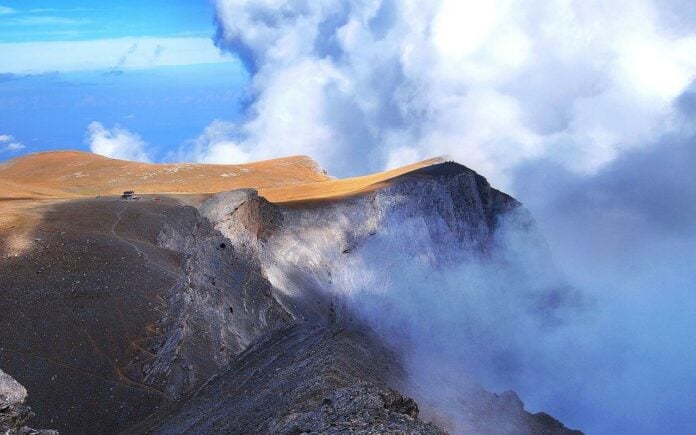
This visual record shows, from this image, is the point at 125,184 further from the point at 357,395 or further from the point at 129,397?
the point at 357,395

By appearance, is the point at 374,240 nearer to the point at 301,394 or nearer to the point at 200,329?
the point at 200,329

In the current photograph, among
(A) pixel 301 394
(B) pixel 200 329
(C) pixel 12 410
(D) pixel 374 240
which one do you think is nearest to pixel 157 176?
(D) pixel 374 240

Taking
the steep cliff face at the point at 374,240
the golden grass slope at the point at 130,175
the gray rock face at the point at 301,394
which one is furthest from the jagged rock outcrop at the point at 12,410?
the golden grass slope at the point at 130,175

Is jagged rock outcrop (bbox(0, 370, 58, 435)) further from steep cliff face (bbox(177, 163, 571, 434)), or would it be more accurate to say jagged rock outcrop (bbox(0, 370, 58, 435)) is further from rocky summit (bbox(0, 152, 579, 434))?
steep cliff face (bbox(177, 163, 571, 434))

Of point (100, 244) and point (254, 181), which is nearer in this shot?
point (100, 244)

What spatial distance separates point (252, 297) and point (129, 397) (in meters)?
10.8

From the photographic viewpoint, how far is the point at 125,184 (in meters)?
78.1

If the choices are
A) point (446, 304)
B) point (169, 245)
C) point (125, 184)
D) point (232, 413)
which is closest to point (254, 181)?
point (125, 184)

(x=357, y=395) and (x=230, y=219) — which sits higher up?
(x=230, y=219)

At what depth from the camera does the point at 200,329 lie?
30.9 m

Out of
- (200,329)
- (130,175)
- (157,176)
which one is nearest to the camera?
(200,329)

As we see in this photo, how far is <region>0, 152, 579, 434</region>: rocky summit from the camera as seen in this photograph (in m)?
20.5

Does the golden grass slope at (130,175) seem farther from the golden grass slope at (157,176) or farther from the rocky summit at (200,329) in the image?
the rocky summit at (200,329)

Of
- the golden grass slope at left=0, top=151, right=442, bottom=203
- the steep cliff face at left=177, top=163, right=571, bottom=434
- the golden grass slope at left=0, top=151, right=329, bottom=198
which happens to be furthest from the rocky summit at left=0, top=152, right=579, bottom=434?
the golden grass slope at left=0, top=151, right=329, bottom=198
